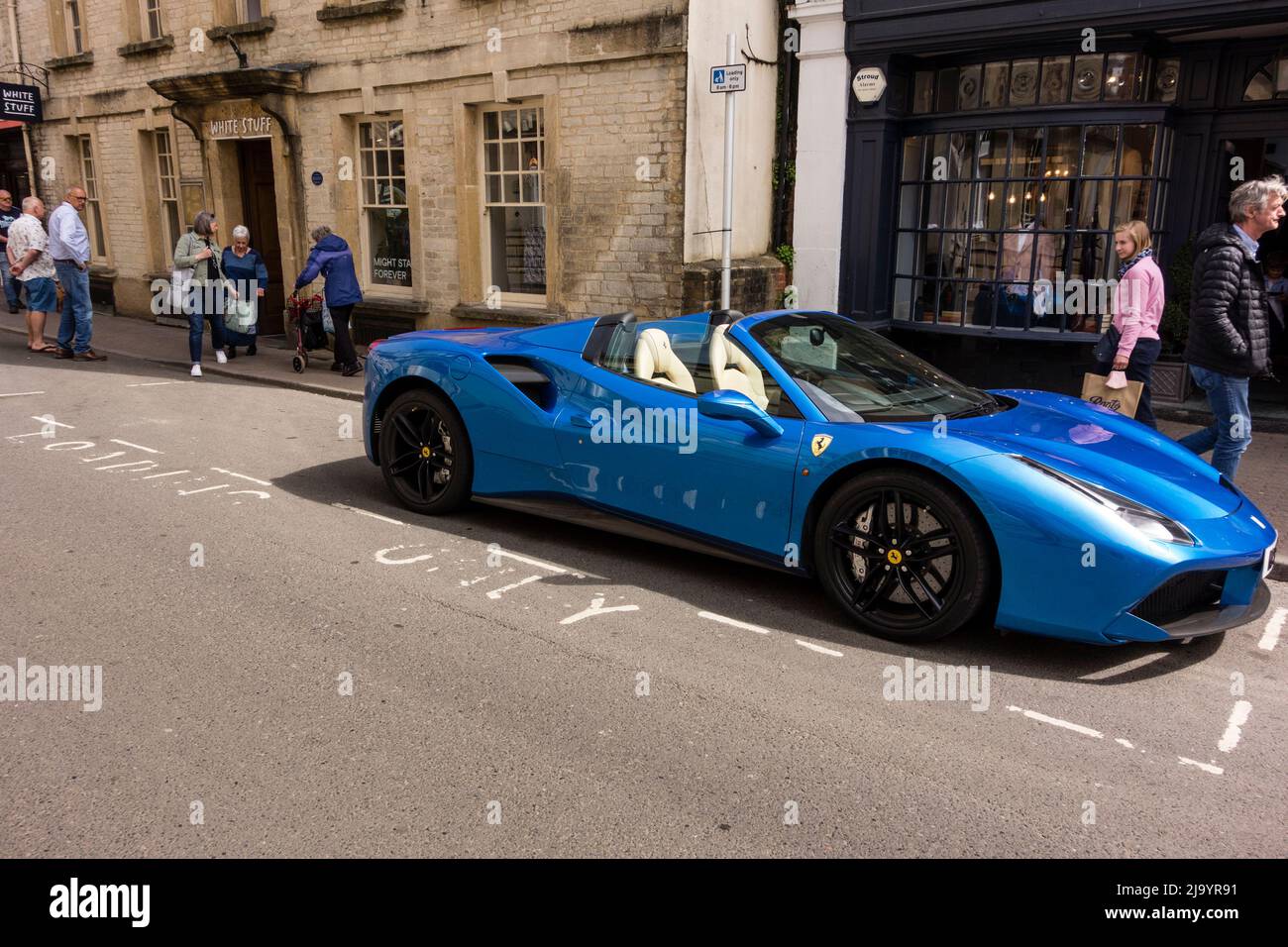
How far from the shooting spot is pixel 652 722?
12.5ft

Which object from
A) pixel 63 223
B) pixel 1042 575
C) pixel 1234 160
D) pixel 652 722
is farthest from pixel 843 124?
pixel 63 223

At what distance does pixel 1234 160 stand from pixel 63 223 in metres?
13.2

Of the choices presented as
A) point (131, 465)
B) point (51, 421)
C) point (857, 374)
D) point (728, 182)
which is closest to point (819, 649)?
point (857, 374)

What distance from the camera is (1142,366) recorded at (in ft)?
23.3

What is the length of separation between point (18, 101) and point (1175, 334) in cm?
2076

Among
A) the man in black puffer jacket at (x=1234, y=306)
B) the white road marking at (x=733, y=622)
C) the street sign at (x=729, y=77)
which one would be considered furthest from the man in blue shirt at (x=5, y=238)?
the man in black puffer jacket at (x=1234, y=306)

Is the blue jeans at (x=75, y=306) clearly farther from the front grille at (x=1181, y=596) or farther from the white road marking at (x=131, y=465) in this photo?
the front grille at (x=1181, y=596)

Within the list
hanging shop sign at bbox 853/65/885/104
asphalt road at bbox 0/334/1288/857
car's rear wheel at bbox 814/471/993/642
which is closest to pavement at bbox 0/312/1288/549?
A: asphalt road at bbox 0/334/1288/857

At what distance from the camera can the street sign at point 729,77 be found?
29.8ft

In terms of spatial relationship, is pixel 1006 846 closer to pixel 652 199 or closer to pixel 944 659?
pixel 944 659

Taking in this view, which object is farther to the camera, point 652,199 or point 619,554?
point 652,199

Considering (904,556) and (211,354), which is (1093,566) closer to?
(904,556)

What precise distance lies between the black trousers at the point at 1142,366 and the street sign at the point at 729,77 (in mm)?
3999

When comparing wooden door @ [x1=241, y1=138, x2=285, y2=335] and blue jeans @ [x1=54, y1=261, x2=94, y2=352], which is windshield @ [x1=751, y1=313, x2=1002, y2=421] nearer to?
blue jeans @ [x1=54, y1=261, x2=94, y2=352]
